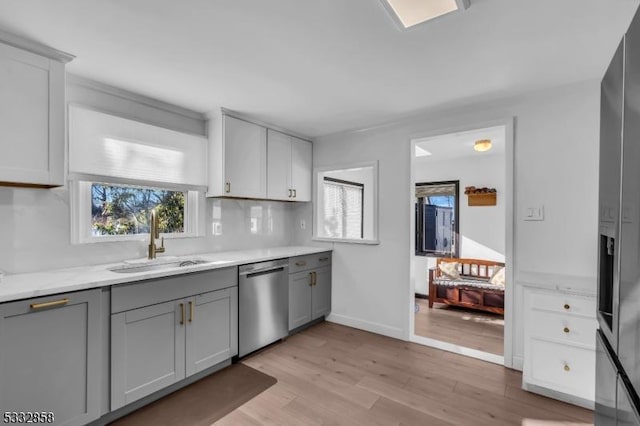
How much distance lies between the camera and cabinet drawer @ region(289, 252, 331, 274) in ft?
11.0

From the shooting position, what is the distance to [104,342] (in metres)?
1.91

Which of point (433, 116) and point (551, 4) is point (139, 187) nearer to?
point (433, 116)

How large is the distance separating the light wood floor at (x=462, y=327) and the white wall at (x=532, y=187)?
447mm

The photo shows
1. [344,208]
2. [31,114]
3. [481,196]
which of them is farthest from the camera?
[344,208]

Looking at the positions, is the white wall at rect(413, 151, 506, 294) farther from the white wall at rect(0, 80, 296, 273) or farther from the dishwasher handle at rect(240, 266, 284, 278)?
the white wall at rect(0, 80, 296, 273)

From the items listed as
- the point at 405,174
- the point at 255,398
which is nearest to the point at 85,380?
the point at 255,398

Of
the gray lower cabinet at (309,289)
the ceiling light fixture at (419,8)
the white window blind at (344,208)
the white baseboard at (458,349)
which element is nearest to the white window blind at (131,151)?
the gray lower cabinet at (309,289)

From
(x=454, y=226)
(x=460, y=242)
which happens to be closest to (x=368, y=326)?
(x=460, y=242)

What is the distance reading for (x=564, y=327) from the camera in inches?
86.1

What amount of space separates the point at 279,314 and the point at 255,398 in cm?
94

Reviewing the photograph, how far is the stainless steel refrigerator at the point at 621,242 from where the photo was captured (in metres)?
0.83

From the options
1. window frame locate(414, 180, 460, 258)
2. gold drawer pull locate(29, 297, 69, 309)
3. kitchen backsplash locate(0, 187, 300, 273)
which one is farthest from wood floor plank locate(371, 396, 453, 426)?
window frame locate(414, 180, 460, 258)

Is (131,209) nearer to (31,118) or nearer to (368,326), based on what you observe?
(31,118)

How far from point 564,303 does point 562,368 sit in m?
0.45
